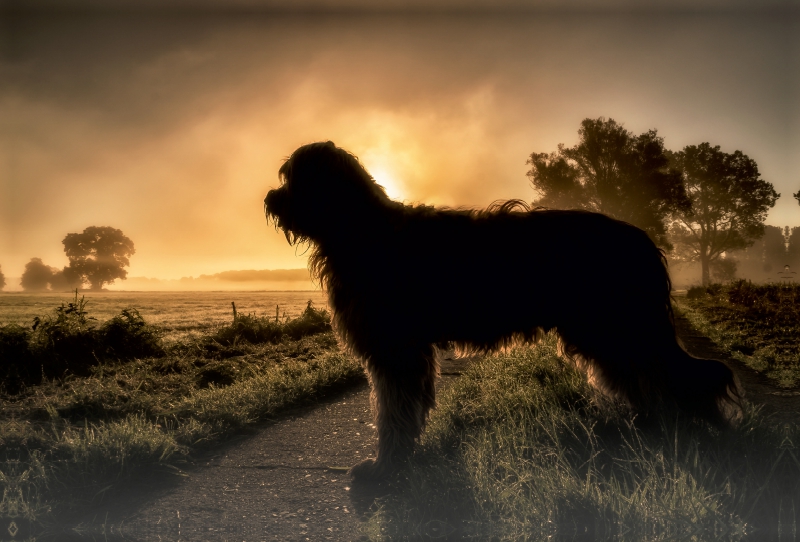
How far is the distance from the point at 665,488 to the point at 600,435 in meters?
1.06

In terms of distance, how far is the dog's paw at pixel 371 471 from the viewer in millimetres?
3924

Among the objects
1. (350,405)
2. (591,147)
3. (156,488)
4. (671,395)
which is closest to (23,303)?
(350,405)

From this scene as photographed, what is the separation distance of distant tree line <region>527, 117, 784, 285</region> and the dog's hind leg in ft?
94.6

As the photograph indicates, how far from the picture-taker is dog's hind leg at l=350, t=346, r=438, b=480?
3.96 meters

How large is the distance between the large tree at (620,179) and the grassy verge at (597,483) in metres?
28.5

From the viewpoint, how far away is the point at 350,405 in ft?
21.2

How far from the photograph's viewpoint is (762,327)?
12242 millimetres

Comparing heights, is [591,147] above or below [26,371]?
above

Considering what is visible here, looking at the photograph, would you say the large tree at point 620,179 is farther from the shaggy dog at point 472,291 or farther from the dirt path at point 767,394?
the shaggy dog at point 472,291

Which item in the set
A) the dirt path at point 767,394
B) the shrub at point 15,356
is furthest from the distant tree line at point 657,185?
the shrub at point 15,356

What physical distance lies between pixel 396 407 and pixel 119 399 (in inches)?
163

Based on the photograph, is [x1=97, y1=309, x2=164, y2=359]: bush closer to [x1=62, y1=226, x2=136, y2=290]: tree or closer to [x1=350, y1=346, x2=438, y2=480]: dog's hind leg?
[x1=350, y1=346, x2=438, y2=480]: dog's hind leg

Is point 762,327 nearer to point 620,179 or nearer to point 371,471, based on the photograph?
point 371,471

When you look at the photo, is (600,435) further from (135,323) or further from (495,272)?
(135,323)
